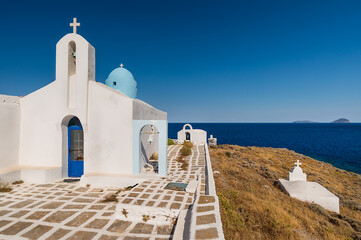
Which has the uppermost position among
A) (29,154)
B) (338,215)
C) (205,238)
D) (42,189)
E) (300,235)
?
(29,154)

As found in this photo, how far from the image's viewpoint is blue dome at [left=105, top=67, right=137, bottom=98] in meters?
12.9

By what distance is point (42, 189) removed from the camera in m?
7.55

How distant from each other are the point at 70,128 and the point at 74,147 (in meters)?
1.02

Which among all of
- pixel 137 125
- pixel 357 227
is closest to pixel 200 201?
pixel 137 125

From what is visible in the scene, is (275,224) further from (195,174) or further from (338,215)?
(338,215)

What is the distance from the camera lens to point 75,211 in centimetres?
571

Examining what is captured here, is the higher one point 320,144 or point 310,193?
point 310,193

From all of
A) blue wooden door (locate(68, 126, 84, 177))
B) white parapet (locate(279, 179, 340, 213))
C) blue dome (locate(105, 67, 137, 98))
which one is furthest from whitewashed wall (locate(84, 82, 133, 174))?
white parapet (locate(279, 179, 340, 213))

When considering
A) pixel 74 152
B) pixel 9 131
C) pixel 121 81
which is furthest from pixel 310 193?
pixel 9 131

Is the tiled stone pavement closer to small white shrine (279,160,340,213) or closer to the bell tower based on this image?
the bell tower

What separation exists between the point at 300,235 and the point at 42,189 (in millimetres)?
9999

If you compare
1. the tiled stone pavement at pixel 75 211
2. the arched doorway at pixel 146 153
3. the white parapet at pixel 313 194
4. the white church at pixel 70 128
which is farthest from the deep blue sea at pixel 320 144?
the white church at pixel 70 128

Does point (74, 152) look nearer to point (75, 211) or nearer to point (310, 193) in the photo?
point (75, 211)

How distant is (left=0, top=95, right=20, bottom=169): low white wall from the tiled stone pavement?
1486 mm
